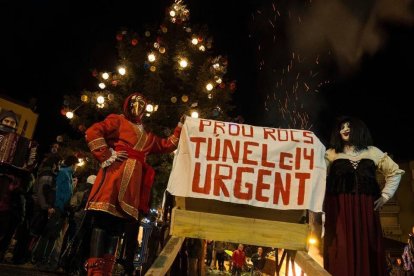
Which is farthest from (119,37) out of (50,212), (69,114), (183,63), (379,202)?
(379,202)

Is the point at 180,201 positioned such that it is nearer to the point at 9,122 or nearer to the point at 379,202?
the point at 379,202

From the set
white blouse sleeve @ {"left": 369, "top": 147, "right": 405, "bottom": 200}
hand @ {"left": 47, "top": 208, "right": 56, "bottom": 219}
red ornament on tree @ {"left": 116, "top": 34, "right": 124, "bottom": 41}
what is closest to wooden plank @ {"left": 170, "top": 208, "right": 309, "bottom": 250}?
white blouse sleeve @ {"left": 369, "top": 147, "right": 405, "bottom": 200}

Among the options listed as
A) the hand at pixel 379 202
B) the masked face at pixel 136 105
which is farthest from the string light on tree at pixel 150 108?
the hand at pixel 379 202

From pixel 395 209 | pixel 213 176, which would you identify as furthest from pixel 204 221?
pixel 395 209

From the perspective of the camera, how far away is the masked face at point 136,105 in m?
3.84

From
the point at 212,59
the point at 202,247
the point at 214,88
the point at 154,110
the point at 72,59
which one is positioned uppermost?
the point at 72,59

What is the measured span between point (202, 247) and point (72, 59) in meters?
17.8

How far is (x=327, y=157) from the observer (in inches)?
155

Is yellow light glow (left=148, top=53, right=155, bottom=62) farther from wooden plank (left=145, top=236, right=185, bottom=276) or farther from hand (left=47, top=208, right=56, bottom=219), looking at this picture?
wooden plank (left=145, top=236, right=185, bottom=276)

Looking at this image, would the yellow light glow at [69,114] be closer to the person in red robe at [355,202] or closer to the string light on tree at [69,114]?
the string light on tree at [69,114]

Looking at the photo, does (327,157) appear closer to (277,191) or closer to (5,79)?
(277,191)

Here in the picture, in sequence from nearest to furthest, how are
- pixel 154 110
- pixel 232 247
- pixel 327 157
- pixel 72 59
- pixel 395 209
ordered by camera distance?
pixel 327 157, pixel 154 110, pixel 72 59, pixel 232 247, pixel 395 209

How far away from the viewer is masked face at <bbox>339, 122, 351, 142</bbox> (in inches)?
153

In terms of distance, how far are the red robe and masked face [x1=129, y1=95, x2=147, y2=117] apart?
0.14 metres
